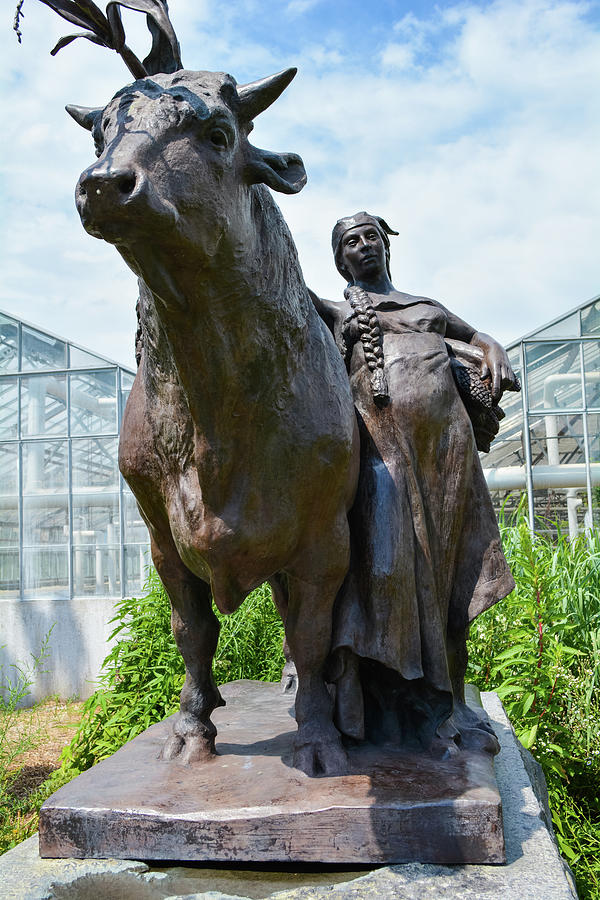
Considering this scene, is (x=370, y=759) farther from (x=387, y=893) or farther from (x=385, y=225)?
(x=385, y=225)

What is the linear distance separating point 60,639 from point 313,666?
27.0 ft

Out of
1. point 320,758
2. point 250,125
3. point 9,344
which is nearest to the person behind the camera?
point 250,125

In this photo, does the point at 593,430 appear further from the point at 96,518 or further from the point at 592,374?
the point at 96,518

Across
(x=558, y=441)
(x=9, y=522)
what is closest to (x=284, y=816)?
(x=558, y=441)

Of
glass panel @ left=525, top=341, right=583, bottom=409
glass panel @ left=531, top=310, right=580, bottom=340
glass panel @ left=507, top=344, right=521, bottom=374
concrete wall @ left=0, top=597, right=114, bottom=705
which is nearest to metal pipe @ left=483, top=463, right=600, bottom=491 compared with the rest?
glass panel @ left=525, top=341, right=583, bottom=409

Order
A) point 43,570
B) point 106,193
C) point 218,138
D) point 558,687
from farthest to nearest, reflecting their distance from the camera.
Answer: point 43,570
point 558,687
point 218,138
point 106,193

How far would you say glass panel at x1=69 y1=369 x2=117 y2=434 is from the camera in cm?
1016

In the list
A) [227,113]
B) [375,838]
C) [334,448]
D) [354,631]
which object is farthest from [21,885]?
[227,113]

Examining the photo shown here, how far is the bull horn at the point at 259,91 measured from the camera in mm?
1689

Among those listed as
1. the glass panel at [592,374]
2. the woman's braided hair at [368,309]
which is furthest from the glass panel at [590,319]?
the woman's braided hair at [368,309]

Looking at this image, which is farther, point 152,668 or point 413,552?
point 152,668

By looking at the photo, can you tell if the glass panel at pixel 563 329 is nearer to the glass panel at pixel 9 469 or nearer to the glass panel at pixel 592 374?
the glass panel at pixel 592 374

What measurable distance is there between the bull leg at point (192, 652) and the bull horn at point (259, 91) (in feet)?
4.06

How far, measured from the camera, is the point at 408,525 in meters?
2.43
